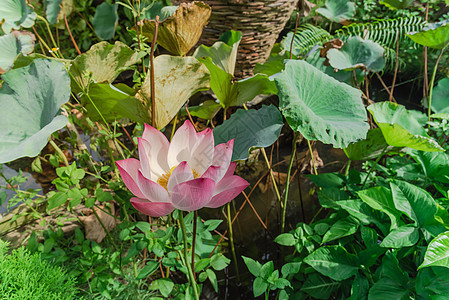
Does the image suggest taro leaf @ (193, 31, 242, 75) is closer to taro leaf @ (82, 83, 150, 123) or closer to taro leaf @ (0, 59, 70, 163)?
taro leaf @ (82, 83, 150, 123)

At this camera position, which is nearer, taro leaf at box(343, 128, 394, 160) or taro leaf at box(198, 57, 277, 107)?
taro leaf at box(198, 57, 277, 107)

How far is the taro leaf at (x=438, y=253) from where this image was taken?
61 centimetres

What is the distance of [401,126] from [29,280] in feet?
3.03

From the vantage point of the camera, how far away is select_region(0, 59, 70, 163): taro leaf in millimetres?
637

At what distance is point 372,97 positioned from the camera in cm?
206

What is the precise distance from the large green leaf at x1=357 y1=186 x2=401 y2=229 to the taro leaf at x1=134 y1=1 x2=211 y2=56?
621 mm

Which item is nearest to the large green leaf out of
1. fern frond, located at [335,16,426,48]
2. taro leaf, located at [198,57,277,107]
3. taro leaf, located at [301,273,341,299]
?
taro leaf, located at [301,273,341,299]

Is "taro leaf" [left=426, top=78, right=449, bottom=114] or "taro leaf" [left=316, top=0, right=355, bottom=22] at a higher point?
"taro leaf" [left=316, top=0, right=355, bottom=22]

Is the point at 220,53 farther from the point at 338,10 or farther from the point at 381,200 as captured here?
the point at 338,10

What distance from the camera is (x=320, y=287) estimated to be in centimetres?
85

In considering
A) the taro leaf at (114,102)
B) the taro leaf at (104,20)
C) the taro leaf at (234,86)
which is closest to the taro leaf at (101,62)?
the taro leaf at (114,102)

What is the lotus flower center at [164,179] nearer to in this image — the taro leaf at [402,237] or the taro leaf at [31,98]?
the taro leaf at [31,98]

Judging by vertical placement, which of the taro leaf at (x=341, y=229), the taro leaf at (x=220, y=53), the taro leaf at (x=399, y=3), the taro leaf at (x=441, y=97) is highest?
the taro leaf at (x=399, y=3)

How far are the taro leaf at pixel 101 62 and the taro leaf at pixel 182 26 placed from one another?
0.27ft
